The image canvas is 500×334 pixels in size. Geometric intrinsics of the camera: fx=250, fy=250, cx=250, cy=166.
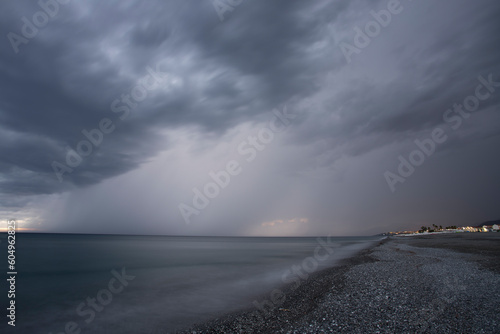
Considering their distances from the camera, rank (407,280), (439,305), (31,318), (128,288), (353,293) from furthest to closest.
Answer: (128,288)
(407,280)
(31,318)
(353,293)
(439,305)

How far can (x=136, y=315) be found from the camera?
15.3 meters

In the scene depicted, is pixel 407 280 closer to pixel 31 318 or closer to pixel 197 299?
pixel 197 299

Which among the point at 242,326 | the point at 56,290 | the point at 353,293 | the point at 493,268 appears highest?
the point at 56,290

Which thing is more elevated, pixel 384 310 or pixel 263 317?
pixel 263 317

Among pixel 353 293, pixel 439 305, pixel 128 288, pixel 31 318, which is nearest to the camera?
pixel 439 305

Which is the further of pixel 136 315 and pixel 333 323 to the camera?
pixel 136 315

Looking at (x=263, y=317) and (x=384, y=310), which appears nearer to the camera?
(x=384, y=310)

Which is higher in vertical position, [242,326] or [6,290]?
[6,290]

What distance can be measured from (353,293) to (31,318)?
1994 centimetres

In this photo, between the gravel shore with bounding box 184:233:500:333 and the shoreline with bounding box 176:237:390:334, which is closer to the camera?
the gravel shore with bounding box 184:233:500:333

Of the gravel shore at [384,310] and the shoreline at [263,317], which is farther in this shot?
the shoreline at [263,317]

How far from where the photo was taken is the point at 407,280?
17344mm

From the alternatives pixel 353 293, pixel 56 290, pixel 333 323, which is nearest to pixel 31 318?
→ pixel 56 290

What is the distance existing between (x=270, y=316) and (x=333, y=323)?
3.65 meters
